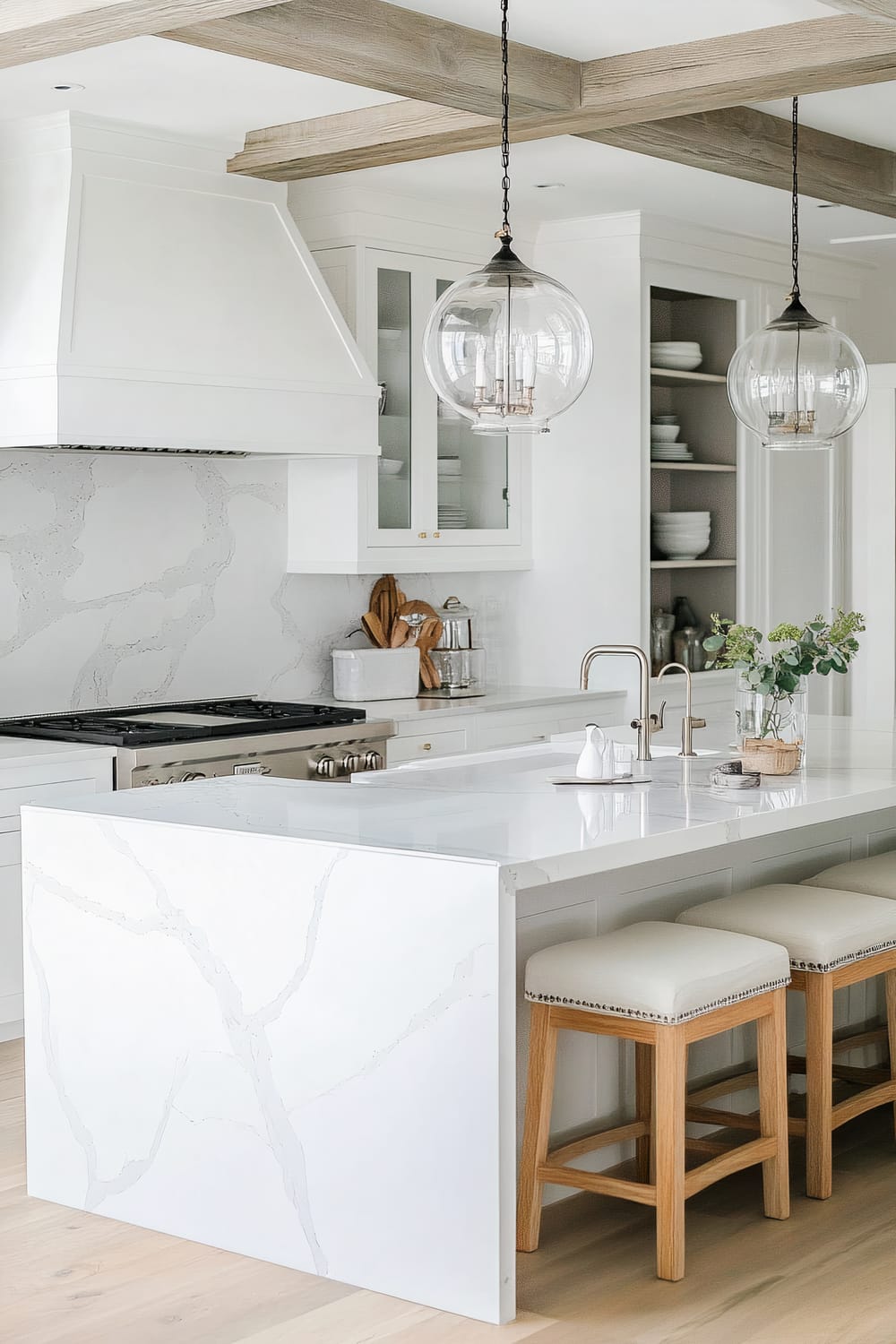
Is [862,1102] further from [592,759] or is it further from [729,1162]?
[592,759]

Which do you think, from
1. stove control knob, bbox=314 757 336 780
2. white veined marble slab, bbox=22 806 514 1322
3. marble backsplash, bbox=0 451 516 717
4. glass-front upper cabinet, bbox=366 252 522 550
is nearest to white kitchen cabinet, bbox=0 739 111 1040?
marble backsplash, bbox=0 451 516 717

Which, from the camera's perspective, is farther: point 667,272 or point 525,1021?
point 667,272

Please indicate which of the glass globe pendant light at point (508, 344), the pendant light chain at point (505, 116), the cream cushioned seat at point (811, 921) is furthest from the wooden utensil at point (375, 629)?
the glass globe pendant light at point (508, 344)

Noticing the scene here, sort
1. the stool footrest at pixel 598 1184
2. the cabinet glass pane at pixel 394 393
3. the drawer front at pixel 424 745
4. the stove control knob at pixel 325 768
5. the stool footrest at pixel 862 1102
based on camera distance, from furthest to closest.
Answer: the cabinet glass pane at pixel 394 393
the drawer front at pixel 424 745
the stove control knob at pixel 325 768
the stool footrest at pixel 862 1102
the stool footrest at pixel 598 1184

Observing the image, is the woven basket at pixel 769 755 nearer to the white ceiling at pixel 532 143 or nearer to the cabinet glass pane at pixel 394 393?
the white ceiling at pixel 532 143

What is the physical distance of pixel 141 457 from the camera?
532cm

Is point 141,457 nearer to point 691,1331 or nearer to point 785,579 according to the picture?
point 785,579

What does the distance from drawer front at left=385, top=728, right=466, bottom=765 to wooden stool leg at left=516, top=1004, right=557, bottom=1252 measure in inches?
88.2

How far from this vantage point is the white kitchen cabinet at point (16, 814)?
14.5 feet

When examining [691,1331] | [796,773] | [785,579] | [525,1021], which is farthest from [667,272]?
[691,1331]

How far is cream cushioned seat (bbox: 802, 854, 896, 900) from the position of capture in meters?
3.84

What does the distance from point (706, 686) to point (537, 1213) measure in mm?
3540

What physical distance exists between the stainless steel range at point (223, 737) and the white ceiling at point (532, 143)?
170 centimetres

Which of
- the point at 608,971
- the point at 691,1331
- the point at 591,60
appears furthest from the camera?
the point at 591,60
